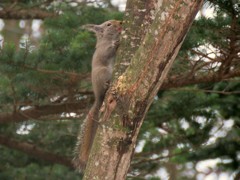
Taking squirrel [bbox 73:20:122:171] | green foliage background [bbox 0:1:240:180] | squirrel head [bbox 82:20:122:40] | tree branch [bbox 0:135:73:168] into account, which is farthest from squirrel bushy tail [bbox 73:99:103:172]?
tree branch [bbox 0:135:73:168]

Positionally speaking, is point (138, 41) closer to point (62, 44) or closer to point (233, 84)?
point (62, 44)

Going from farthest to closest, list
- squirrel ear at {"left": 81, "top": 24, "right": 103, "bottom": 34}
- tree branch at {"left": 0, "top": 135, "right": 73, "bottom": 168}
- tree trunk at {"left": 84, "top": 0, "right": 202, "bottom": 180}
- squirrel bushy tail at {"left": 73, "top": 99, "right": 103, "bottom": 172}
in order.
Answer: tree branch at {"left": 0, "top": 135, "right": 73, "bottom": 168} → squirrel ear at {"left": 81, "top": 24, "right": 103, "bottom": 34} → squirrel bushy tail at {"left": 73, "top": 99, "right": 103, "bottom": 172} → tree trunk at {"left": 84, "top": 0, "right": 202, "bottom": 180}

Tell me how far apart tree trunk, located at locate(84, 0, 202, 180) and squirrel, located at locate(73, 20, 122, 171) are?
0.94m

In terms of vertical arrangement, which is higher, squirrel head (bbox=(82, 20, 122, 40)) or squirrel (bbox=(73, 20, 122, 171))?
squirrel head (bbox=(82, 20, 122, 40))

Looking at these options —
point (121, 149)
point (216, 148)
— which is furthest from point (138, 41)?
point (216, 148)

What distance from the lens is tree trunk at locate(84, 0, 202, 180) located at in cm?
261

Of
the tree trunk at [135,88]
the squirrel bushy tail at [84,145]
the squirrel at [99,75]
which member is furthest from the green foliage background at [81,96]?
the tree trunk at [135,88]

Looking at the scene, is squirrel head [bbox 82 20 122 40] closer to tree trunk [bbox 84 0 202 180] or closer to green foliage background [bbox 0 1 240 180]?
green foliage background [bbox 0 1 240 180]

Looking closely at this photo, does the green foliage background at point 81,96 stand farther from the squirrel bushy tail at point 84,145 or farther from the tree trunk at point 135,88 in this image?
the tree trunk at point 135,88

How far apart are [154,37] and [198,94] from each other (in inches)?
98.0

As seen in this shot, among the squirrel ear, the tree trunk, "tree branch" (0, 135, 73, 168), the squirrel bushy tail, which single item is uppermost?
the tree trunk

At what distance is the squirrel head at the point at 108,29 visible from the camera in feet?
14.6

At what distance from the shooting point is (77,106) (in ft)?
16.1

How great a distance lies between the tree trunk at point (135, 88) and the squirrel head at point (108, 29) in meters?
1.75
